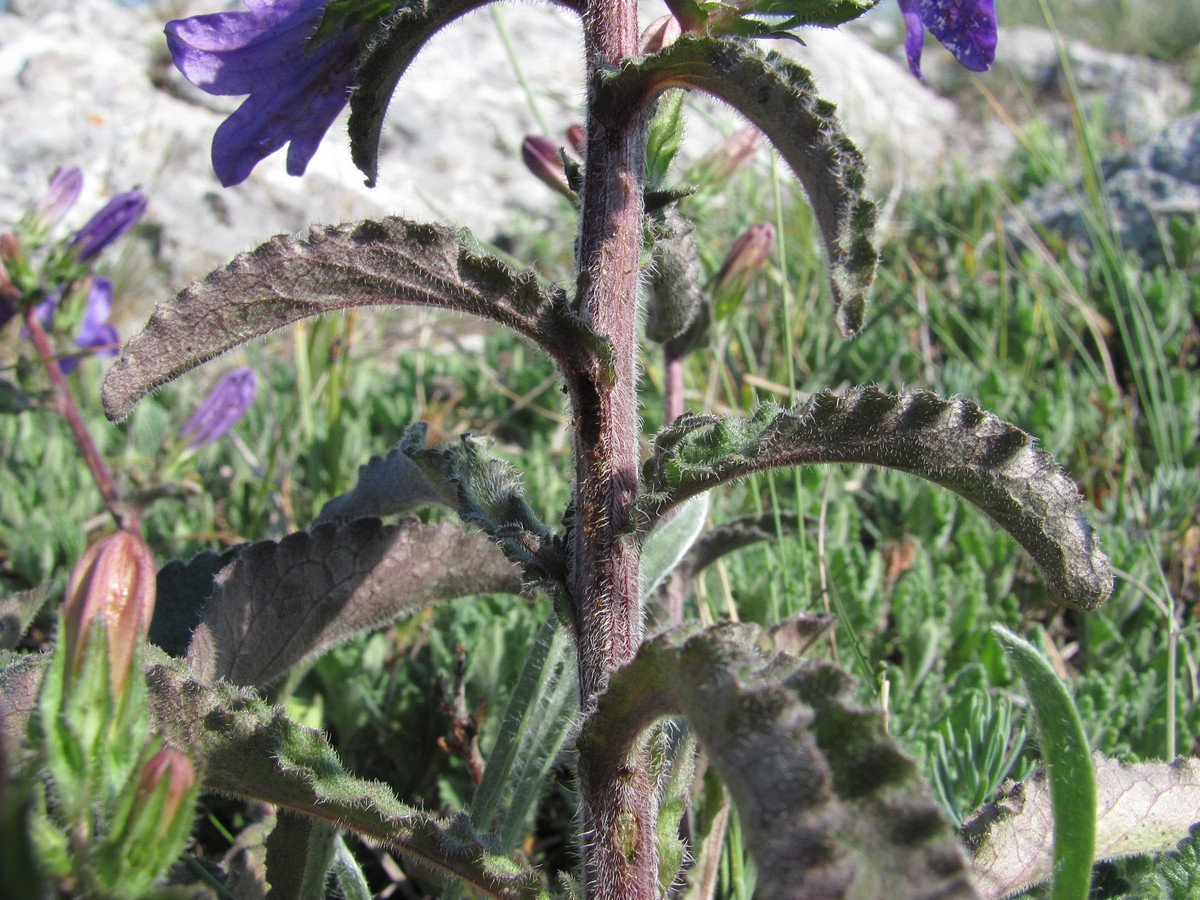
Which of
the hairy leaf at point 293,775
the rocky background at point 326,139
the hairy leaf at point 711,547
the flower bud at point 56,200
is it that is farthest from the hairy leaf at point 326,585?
the rocky background at point 326,139

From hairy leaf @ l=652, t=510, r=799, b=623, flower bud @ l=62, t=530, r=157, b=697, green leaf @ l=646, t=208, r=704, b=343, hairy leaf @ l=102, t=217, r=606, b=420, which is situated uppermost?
green leaf @ l=646, t=208, r=704, b=343

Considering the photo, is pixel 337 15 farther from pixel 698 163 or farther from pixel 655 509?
pixel 698 163

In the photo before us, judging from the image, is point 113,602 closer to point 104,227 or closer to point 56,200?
point 104,227

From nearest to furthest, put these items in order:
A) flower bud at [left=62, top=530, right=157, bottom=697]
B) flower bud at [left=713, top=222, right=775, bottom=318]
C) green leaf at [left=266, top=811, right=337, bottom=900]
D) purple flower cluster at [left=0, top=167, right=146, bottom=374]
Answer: flower bud at [left=62, top=530, right=157, bottom=697] → green leaf at [left=266, top=811, right=337, bottom=900] → flower bud at [left=713, top=222, right=775, bottom=318] → purple flower cluster at [left=0, top=167, right=146, bottom=374]

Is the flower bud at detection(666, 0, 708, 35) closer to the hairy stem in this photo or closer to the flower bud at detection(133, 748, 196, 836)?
the hairy stem

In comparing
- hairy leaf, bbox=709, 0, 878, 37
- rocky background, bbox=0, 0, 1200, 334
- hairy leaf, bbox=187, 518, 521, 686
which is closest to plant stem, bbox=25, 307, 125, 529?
hairy leaf, bbox=187, 518, 521, 686

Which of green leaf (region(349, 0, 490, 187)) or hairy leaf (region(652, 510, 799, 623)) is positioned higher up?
green leaf (region(349, 0, 490, 187))

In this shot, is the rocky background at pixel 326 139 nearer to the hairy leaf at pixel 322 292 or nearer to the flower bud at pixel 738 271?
the flower bud at pixel 738 271
